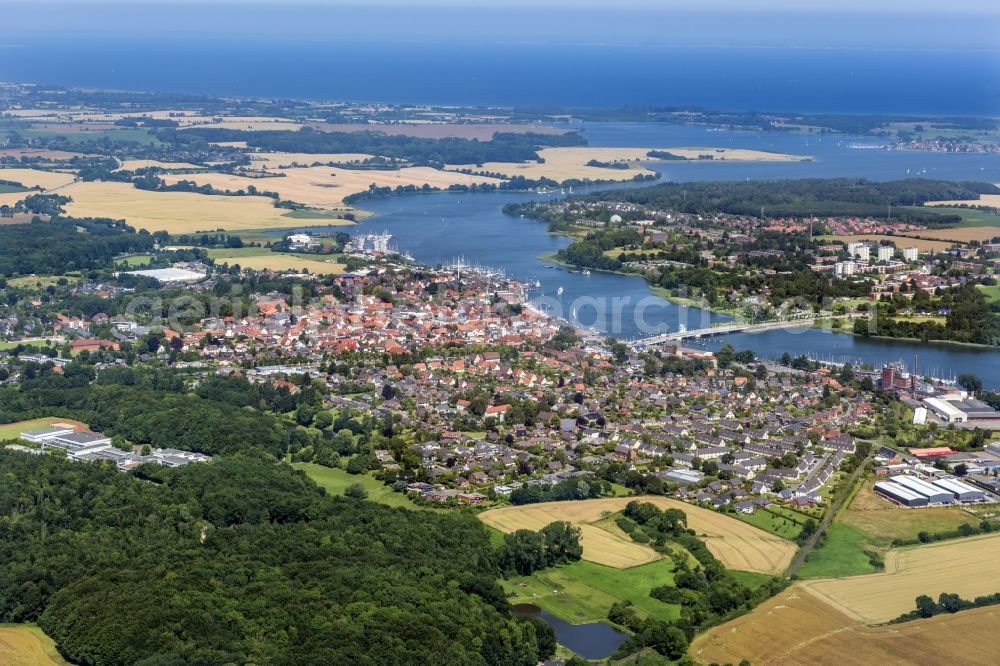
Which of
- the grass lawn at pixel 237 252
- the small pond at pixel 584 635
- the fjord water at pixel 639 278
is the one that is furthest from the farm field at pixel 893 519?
the grass lawn at pixel 237 252

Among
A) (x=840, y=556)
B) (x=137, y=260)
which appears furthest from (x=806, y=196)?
(x=840, y=556)

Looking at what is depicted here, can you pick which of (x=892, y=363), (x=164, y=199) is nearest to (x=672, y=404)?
(x=892, y=363)

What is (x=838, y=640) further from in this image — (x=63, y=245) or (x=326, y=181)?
(x=326, y=181)

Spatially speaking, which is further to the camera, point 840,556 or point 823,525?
point 823,525

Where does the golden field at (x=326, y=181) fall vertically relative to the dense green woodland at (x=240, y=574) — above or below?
above

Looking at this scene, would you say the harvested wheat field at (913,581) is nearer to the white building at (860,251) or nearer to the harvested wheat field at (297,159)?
the white building at (860,251)

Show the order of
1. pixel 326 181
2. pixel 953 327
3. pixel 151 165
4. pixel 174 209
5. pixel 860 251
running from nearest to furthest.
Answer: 1. pixel 953 327
2. pixel 860 251
3. pixel 174 209
4. pixel 326 181
5. pixel 151 165

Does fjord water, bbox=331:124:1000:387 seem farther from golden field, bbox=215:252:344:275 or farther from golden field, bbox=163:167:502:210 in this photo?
golden field, bbox=215:252:344:275

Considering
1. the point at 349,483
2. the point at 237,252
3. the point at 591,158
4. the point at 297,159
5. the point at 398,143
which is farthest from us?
the point at 398,143
